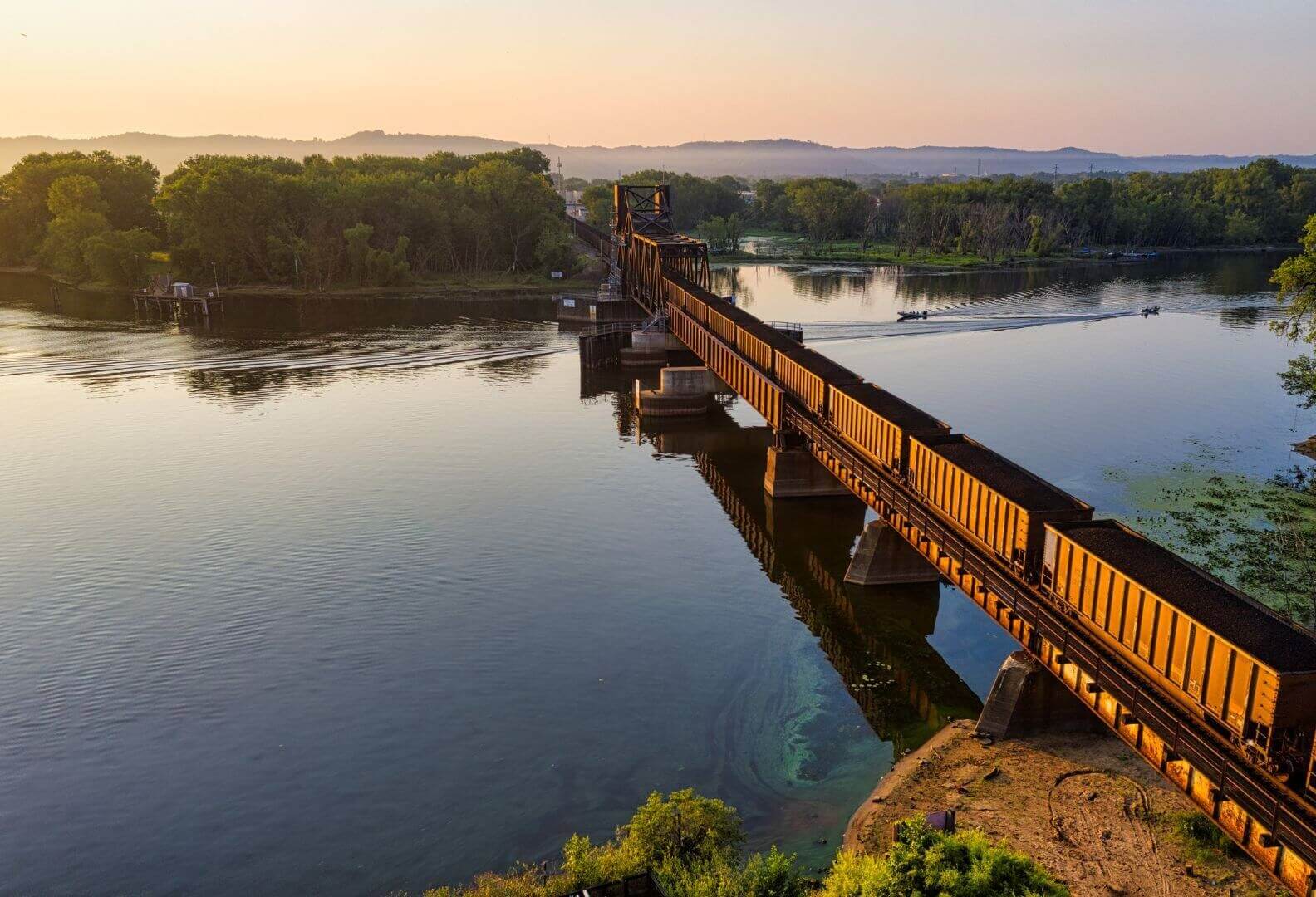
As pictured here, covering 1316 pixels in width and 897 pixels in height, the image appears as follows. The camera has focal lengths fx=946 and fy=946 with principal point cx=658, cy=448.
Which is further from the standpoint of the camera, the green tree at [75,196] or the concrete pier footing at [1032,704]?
the green tree at [75,196]

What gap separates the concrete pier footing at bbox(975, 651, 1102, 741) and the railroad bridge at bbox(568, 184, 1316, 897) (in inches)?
32.8

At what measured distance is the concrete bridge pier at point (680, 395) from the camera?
243 feet

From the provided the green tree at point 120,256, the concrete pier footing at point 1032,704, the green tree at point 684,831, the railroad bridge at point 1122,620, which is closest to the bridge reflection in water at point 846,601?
the concrete pier footing at point 1032,704

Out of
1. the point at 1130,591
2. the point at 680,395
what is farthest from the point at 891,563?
the point at 680,395

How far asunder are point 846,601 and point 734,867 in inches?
786

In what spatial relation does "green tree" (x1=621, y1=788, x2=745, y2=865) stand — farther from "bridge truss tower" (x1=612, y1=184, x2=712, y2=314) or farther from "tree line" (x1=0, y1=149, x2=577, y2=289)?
"tree line" (x1=0, y1=149, x2=577, y2=289)

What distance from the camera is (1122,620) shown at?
2464cm

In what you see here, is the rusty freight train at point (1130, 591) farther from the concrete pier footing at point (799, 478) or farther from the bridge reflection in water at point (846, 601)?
the concrete pier footing at point (799, 478)

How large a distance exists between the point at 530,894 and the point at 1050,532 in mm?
17483

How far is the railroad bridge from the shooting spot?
64.3ft

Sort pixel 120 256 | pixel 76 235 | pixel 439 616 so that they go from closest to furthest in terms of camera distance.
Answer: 1. pixel 439 616
2. pixel 120 256
3. pixel 76 235

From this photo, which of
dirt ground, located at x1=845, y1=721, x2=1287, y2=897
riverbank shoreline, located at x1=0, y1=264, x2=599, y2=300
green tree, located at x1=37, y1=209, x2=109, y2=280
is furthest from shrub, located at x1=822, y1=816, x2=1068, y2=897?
green tree, located at x1=37, y1=209, x2=109, y2=280

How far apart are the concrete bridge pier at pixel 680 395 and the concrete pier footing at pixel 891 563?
33.6 metres

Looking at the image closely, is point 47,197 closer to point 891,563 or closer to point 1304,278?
point 891,563
